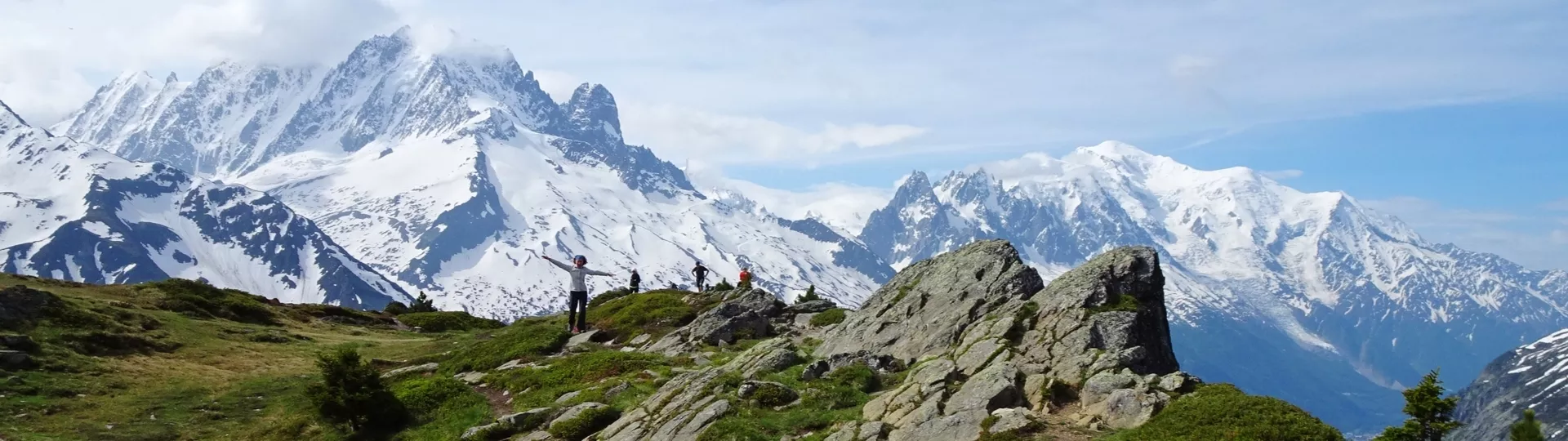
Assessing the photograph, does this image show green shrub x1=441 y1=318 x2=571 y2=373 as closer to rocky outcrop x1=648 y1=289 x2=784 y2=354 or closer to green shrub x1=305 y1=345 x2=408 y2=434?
rocky outcrop x1=648 y1=289 x2=784 y2=354

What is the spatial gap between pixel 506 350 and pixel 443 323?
25.9 m

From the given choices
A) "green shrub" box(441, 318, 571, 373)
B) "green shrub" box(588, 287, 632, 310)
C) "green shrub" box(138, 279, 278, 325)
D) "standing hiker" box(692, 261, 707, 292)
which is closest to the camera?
"green shrub" box(441, 318, 571, 373)

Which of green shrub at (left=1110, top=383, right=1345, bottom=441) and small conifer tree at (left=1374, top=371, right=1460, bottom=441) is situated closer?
green shrub at (left=1110, top=383, right=1345, bottom=441)

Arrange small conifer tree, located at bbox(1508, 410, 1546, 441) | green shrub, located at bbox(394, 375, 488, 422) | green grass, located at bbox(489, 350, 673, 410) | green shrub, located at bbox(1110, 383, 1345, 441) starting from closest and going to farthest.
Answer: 1. green shrub, located at bbox(1110, 383, 1345, 441)
2. small conifer tree, located at bbox(1508, 410, 1546, 441)
3. green shrub, located at bbox(394, 375, 488, 422)
4. green grass, located at bbox(489, 350, 673, 410)

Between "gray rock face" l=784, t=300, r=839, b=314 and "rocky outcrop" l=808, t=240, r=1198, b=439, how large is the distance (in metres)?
11.7

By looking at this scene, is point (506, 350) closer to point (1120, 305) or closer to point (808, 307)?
point (808, 307)

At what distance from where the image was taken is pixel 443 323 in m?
68.4

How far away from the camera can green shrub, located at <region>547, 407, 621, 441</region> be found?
28.7 meters

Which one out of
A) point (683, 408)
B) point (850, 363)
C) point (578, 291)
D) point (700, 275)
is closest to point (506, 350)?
point (578, 291)

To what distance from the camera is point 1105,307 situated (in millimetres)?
32562

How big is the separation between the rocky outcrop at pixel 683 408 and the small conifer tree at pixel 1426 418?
56.9 ft

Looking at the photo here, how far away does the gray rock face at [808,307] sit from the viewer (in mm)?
57562

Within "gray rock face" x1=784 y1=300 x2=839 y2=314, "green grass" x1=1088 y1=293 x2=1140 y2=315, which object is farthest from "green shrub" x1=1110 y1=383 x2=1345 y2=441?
"gray rock face" x1=784 y1=300 x2=839 y2=314

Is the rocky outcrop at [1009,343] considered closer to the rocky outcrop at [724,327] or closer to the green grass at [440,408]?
the rocky outcrop at [724,327]
